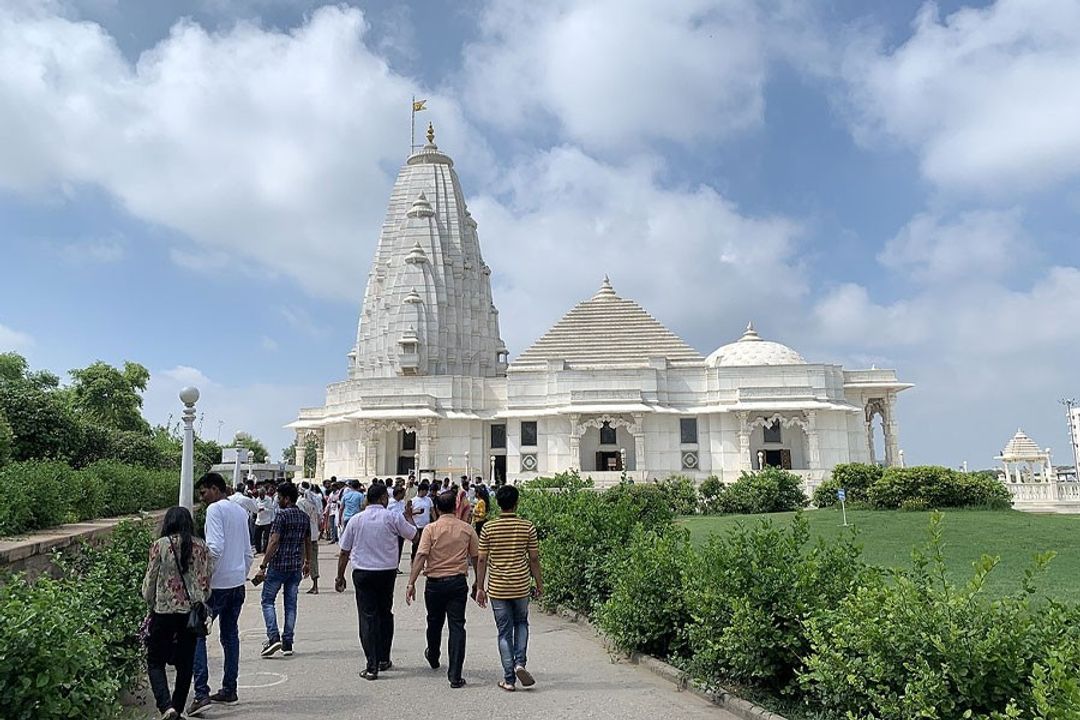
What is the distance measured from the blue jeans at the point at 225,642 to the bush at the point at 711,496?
917 inches

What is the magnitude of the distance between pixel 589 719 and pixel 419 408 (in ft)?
117

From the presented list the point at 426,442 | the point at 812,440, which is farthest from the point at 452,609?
the point at 812,440

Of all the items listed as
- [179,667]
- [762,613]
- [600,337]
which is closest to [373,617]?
[179,667]

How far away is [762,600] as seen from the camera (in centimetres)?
605

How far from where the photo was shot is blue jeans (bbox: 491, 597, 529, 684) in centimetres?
672

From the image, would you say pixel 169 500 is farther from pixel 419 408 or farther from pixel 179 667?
pixel 419 408

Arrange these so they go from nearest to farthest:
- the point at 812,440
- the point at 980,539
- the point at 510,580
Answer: the point at 510,580 → the point at 980,539 → the point at 812,440

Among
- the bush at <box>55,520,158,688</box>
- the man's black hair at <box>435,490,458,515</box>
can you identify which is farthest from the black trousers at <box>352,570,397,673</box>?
the bush at <box>55,520,158,688</box>

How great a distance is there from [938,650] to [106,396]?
55.1 meters

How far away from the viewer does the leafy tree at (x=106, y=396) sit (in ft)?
162

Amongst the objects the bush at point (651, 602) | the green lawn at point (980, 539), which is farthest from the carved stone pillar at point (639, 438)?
the bush at point (651, 602)

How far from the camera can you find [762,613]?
19.4 ft

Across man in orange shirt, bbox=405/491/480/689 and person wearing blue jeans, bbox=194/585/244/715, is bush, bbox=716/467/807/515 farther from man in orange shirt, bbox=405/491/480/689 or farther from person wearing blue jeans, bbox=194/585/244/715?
person wearing blue jeans, bbox=194/585/244/715

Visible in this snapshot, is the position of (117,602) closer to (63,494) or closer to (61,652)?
(61,652)
